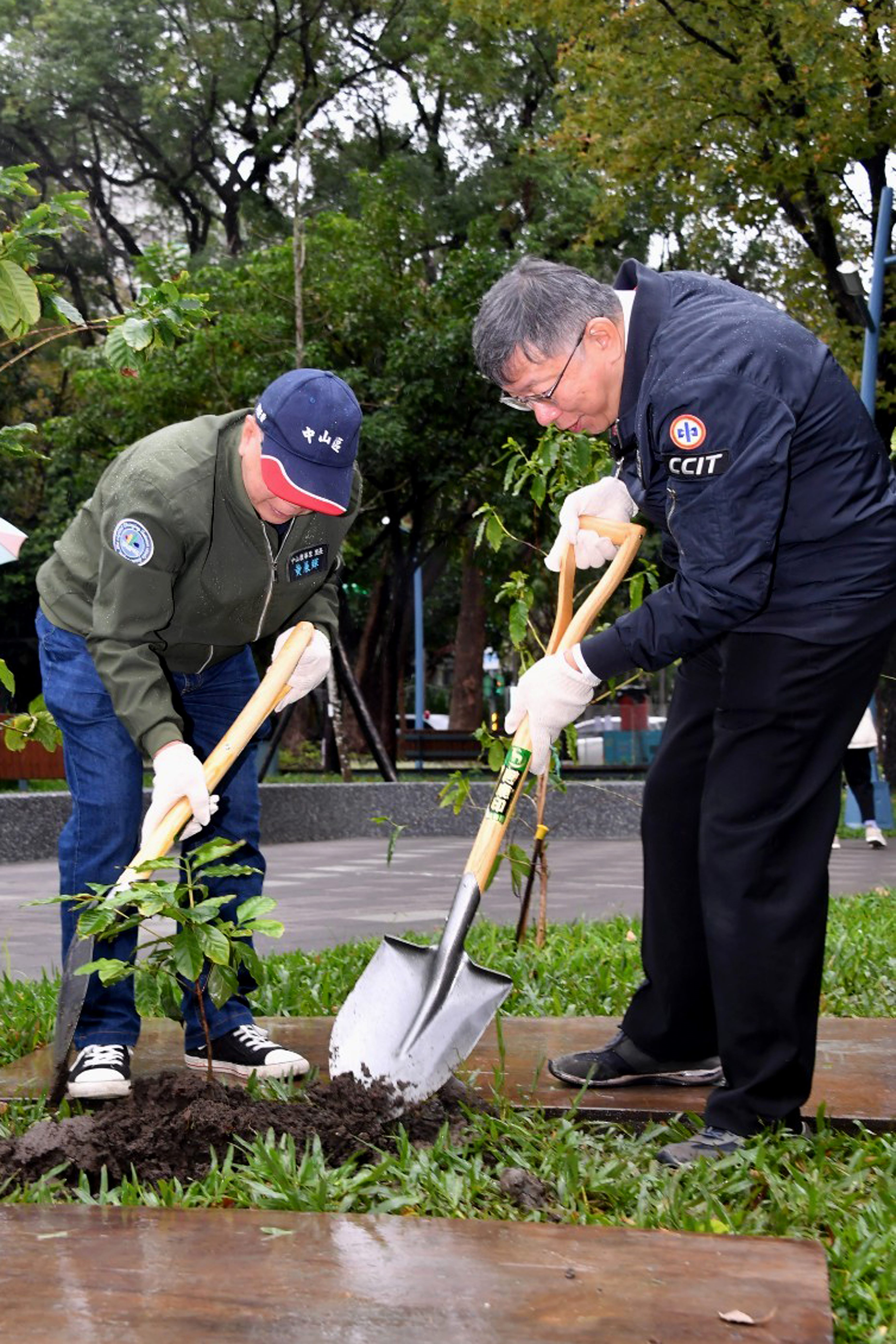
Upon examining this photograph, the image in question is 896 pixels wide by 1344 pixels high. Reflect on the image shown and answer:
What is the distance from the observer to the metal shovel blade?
3119 millimetres

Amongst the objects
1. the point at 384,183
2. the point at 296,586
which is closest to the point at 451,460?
the point at 384,183

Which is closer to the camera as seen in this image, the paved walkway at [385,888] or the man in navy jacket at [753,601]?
the man in navy jacket at [753,601]

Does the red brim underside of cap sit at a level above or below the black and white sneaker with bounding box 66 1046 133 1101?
above

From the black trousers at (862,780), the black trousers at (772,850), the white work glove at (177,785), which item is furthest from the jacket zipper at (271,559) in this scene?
the black trousers at (862,780)

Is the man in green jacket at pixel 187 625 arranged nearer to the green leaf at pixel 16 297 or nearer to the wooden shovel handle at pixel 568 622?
the green leaf at pixel 16 297

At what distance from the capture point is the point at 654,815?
11.3ft

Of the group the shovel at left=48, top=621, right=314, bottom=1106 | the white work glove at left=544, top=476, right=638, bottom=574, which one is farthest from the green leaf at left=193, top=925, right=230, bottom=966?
the white work glove at left=544, top=476, right=638, bottom=574

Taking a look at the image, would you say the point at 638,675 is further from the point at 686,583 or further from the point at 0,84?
the point at 0,84

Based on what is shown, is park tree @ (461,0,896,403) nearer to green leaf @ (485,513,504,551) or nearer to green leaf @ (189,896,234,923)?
green leaf @ (485,513,504,551)

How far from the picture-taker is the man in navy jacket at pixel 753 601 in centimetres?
282

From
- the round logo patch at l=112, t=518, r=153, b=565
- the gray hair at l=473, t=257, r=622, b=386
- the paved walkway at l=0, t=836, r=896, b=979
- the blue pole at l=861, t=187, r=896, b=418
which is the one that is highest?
the blue pole at l=861, t=187, r=896, b=418

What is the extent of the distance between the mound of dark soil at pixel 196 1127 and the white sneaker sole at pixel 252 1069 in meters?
0.28

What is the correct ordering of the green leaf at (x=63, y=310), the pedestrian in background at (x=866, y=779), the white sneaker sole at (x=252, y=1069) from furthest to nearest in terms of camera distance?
the pedestrian in background at (x=866, y=779), the green leaf at (x=63, y=310), the white sneaker sole at (x=252, y=1069)

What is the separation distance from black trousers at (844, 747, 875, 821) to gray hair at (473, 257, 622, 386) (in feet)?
27.8
